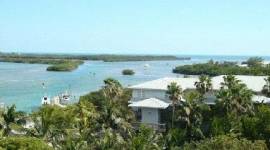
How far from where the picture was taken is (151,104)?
184 feet

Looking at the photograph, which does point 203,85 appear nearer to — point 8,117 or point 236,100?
point 236,100

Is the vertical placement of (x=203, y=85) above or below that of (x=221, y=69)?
above

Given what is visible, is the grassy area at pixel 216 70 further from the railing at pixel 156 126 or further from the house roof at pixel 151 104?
the railing at pixel 156 126

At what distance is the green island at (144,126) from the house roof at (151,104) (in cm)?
134

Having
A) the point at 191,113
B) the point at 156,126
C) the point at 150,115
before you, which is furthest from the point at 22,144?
the point at 150,115

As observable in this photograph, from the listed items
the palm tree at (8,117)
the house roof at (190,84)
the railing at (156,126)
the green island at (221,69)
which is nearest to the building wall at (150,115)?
the railing at (156,126)

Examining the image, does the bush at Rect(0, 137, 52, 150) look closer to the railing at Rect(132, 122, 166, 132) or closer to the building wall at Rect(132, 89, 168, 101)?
the railing at Rect(132, 122, 166, 132)

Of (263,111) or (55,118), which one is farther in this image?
(263,111)

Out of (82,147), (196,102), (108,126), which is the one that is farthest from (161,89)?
(82,147)

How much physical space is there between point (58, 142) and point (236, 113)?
17.7 metres

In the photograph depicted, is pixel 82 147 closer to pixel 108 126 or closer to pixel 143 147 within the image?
→ pixel 143 147

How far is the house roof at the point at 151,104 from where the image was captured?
55.4 meters

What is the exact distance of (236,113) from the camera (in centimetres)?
4903

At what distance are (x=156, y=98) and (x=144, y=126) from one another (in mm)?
17039
